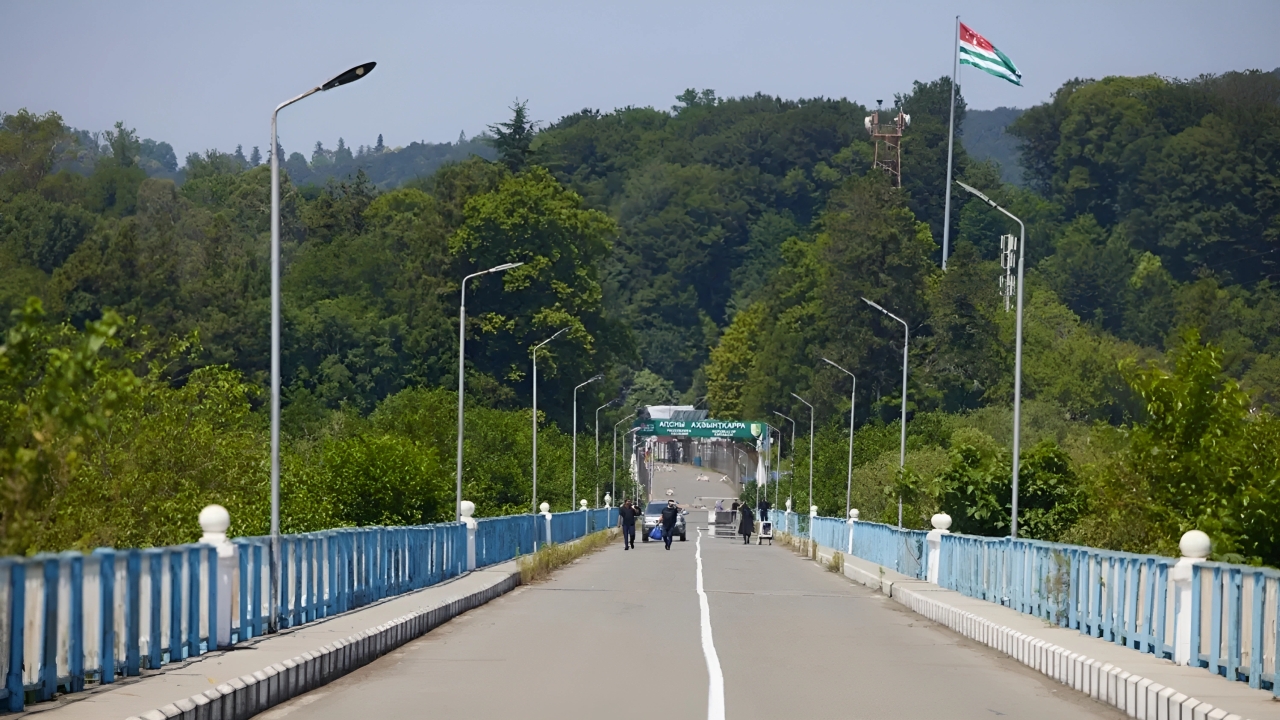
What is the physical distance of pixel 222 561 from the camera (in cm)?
1648

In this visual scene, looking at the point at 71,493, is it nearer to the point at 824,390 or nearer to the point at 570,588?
the point at 570,588

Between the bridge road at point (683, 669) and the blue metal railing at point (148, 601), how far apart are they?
3.90 ft

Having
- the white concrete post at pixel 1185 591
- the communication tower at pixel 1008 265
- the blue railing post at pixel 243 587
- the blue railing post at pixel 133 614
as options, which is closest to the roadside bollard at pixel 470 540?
the blue railing post at pixel 243 587

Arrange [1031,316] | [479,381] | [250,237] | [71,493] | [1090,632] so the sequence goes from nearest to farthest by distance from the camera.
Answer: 1. [1090,632]
2. [71,493]
3. [479,381]
4. [1031,316]
5. [250,237]

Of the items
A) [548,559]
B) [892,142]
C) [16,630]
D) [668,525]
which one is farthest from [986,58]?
[892,142]

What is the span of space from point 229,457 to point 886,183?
90948 millimetres

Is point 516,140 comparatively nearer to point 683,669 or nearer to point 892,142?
point 892,142

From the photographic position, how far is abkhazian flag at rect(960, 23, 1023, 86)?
216 ft

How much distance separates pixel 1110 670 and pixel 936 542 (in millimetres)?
17599

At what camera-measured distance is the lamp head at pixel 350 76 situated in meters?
20.0

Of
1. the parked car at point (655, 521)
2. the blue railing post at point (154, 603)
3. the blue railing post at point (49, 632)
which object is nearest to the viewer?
the blue railing post at point (49, 632)

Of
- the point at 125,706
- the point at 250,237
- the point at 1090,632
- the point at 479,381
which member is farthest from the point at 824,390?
the point at 125,706

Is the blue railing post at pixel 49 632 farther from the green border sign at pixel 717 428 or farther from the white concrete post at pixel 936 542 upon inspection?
the green border sign at pixel 717 428

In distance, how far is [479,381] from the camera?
103 m
